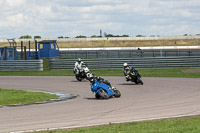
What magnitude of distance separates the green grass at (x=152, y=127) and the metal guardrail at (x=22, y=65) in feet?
94.0

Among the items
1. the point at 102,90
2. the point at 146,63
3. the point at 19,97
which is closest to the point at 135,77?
the point at 102,90

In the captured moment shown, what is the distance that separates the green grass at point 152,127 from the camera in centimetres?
946

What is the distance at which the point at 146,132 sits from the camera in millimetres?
9273

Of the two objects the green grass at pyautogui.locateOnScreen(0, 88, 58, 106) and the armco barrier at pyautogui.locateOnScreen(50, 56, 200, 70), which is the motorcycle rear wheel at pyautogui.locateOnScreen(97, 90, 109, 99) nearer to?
the green grass at pyautogui.locateOnScreen(0, 88, 58, 106)

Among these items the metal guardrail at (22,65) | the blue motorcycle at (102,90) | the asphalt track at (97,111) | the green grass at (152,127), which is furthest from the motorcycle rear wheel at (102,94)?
the metal guardrail at (22,65)

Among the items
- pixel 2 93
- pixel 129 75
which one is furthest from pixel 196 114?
pixel 129 75

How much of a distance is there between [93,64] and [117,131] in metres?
29.0

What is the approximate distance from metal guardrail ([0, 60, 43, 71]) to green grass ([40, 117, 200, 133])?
28651mm

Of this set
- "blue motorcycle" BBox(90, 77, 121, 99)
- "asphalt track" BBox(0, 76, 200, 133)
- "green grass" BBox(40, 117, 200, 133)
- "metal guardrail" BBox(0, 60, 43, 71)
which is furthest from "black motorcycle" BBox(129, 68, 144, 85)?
"metal guardrail" BBox(0, 60, 43, 71)

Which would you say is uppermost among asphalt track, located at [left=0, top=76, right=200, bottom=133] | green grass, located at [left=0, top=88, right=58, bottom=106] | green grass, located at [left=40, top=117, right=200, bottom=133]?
green grass, located at [left=40, top=117, right=200, bottom=133]

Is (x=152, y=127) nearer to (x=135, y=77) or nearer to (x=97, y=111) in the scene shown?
(x=97, y=111)

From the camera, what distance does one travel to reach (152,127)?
9.99 metres

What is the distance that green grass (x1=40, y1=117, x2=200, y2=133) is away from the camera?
9.46 meters

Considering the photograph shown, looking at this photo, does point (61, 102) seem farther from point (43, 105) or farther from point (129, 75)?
point (129, 75)
